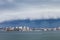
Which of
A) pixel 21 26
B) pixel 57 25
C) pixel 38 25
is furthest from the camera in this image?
pixel 38 25

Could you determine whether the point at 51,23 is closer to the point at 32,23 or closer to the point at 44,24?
the point at 44,24

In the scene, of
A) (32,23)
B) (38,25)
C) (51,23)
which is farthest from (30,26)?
(51,23)

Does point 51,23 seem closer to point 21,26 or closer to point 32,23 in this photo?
point 32,23

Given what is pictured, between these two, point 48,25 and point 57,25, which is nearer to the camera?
point 57,25

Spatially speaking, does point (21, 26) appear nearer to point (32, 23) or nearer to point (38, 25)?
point (32, 23)

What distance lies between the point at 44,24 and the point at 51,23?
4.51 meters

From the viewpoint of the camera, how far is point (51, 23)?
63781mm

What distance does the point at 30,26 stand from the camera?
2200 inches

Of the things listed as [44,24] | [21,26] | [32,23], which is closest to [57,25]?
[44,24]

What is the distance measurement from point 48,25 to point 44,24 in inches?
108

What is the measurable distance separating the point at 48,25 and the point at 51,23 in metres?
1.97

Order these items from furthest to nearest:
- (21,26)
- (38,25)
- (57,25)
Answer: (38,25) < (57,25) < (21,26)

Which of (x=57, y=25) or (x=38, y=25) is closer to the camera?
(x=57, y=25)

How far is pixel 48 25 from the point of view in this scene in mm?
62625
